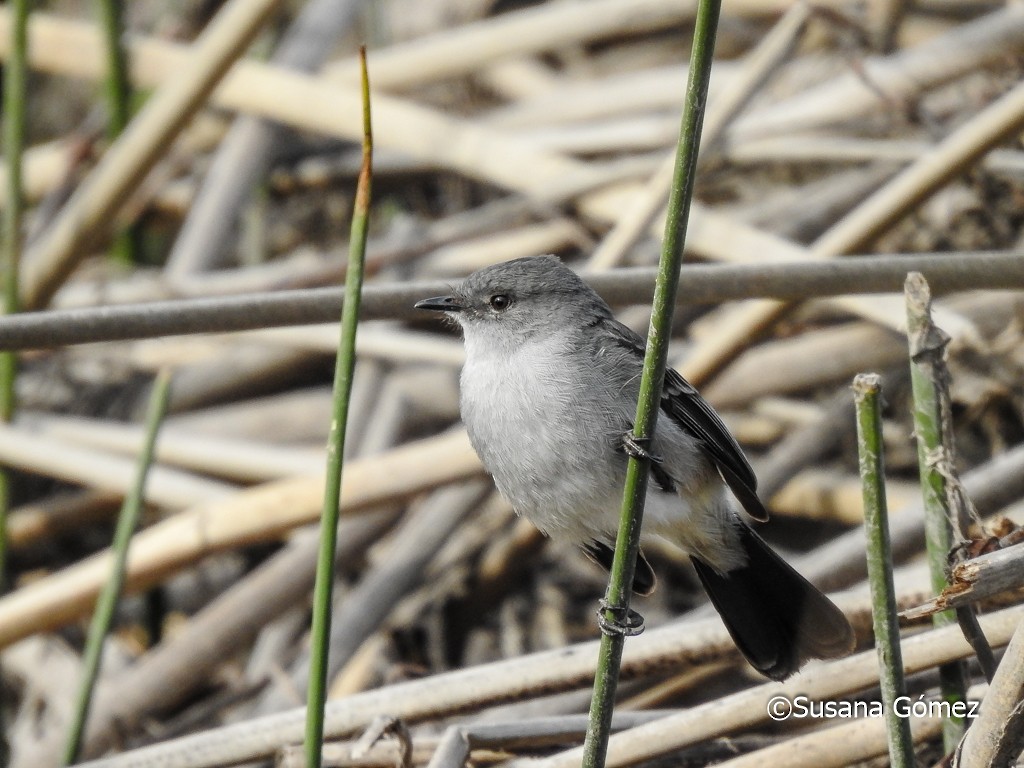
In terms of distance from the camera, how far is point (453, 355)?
15.8 ft

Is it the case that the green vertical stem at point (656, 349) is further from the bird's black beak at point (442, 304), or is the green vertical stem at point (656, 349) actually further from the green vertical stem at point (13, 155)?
the green vertical stem at point (13, 155)

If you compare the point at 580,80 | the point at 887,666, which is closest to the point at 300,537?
the point at 887,666

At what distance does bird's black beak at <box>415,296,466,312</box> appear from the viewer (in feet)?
9.89

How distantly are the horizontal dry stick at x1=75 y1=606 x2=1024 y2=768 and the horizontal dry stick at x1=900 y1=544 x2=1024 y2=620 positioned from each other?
59 cm

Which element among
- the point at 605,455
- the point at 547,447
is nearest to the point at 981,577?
the point at 605,455

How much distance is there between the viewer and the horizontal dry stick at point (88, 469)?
450cm

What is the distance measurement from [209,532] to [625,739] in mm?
1882

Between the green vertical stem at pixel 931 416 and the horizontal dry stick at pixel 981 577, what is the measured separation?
20 centimetres

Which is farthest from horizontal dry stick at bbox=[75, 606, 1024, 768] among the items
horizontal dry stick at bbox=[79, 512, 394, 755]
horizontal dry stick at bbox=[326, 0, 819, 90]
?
horizontal dry stick at bbox=[326, 0, 819, 90]

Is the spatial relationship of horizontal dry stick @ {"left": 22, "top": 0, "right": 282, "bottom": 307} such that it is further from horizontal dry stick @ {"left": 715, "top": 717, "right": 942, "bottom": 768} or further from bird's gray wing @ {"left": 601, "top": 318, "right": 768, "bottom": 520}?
horizontal dry stick @ {"left": 715, "top": 717, "right": 942, "bottom": 768}

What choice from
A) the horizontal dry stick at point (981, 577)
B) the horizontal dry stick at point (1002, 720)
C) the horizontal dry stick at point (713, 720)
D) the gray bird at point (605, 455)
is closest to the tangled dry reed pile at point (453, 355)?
the horizontal dry stick at point (713, 720)

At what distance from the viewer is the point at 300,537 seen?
4559mm

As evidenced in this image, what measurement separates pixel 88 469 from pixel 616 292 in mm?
2483

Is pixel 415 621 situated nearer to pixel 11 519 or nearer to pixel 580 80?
pixel 11 519
